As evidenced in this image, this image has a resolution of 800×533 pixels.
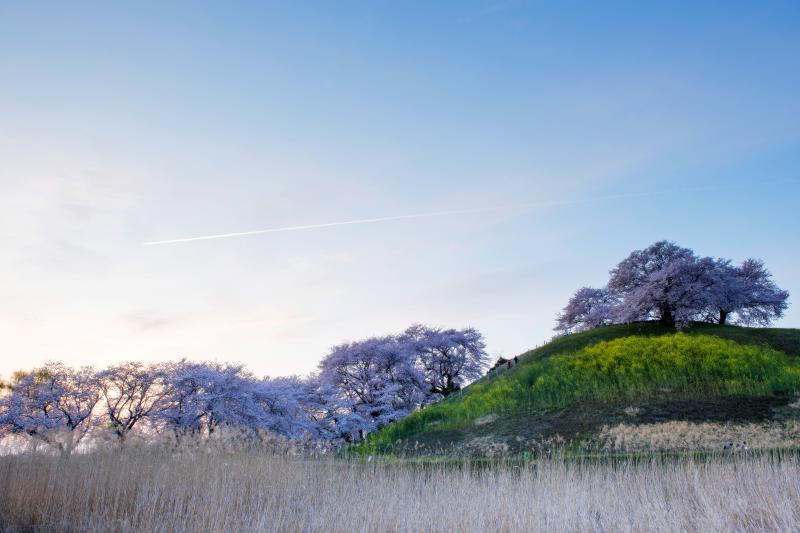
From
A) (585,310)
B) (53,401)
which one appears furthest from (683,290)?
(53,401)

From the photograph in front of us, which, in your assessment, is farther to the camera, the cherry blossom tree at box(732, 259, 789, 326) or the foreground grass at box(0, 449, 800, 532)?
the cherry blossom tree at box(732, 259, 789, 326)

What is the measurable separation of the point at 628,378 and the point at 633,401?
1737mm

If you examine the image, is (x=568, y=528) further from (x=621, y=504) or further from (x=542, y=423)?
(x=542, y=423)

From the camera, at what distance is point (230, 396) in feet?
81.9

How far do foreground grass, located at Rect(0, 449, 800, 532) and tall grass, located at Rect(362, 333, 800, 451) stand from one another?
9.47m

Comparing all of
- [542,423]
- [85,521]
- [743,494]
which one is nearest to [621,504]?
[743,494]

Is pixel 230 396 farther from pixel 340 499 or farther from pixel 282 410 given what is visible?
pixel 340 499

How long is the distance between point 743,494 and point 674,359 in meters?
13.1

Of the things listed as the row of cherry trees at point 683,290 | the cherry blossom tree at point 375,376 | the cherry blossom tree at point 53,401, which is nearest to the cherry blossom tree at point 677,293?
the row of cherry trees at point 683,290

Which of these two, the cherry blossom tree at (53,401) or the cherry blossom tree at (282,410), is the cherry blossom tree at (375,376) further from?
the cherry blossom tree at (53,401)

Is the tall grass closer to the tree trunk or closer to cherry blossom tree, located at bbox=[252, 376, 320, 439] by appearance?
the tree trunk

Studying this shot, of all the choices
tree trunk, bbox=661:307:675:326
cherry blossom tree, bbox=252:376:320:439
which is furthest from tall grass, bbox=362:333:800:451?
cherry blossom tree, bbox=252:376:320:439

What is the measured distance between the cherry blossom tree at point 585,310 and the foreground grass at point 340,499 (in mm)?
28633

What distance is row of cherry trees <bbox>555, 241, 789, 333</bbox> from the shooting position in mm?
25547
